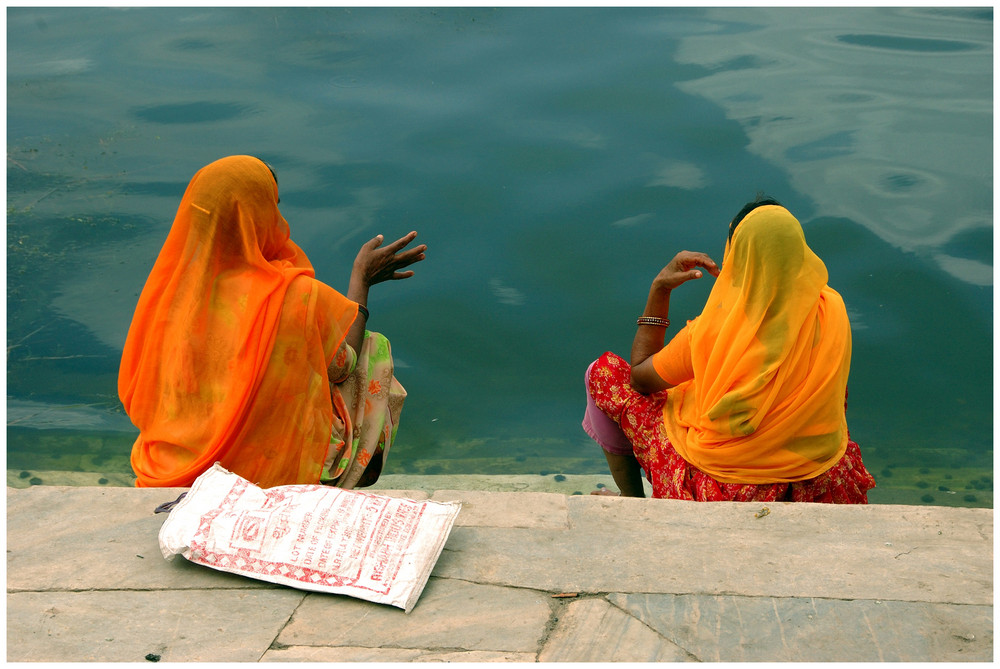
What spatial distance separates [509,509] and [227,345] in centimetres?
85

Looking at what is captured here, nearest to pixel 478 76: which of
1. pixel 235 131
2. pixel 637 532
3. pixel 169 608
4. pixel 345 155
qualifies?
pixel 345 155

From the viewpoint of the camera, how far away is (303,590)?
1.86 meters

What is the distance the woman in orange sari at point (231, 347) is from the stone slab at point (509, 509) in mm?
479

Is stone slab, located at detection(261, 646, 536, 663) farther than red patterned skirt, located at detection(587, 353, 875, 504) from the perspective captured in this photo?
No

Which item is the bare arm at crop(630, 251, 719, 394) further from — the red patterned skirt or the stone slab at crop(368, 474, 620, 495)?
the stone slab at crop(368, 474, 620, 495)

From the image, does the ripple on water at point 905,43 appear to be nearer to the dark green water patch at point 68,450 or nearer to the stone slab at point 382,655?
the dark green water patch at point 68,450

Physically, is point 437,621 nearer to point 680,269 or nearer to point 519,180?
point 680,269

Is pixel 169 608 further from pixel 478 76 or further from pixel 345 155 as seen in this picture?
pixel 478 76

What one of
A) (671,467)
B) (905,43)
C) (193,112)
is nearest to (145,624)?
(671,467)

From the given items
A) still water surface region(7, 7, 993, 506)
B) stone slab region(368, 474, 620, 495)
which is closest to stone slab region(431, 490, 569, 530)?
stone slab region(368, 474, 620, 495)

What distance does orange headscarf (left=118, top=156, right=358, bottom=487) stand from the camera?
2381mm

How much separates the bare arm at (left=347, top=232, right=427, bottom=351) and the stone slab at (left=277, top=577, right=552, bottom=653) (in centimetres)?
101

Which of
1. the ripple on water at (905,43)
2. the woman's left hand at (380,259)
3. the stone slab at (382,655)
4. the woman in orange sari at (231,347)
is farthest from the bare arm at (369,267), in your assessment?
the ripple on water at (905,43)

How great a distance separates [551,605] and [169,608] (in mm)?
752
